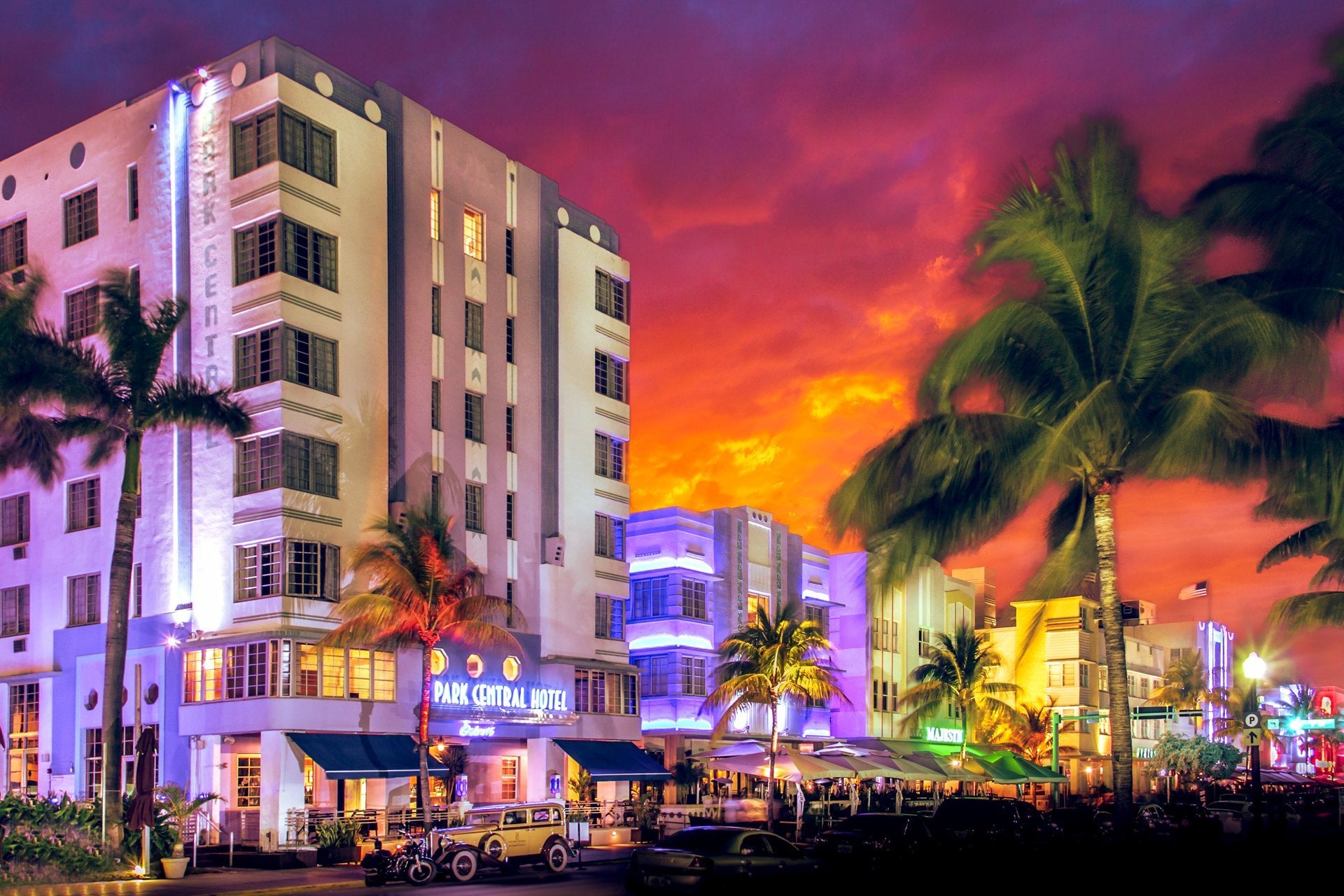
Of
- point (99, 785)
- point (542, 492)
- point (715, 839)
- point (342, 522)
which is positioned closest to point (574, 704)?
point (542, 492)

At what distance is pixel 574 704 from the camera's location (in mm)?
55750

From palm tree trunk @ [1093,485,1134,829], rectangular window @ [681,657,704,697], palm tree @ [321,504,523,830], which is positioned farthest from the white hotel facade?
A: palm tree trunk @ [1093,485,1134,829]

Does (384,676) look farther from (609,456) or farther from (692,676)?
(692,676)

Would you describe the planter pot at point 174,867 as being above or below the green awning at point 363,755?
below

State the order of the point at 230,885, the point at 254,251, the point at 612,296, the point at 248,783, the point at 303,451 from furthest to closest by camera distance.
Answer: the point at 612,296 < the point at 254,251 < the point at 303,451 < the point at 248,783 < the point at 230,885

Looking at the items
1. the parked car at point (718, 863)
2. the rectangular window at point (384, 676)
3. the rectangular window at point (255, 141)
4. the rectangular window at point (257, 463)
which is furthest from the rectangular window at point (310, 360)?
the parked car at point (718, 863)

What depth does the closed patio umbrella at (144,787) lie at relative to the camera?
108ft

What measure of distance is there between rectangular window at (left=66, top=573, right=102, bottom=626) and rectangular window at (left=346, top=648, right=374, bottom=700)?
10.2m

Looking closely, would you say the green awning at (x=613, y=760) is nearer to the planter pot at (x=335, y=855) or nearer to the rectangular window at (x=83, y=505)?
the planter pot at (x=335, y=855)

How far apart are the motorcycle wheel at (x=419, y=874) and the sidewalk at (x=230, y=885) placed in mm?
1775

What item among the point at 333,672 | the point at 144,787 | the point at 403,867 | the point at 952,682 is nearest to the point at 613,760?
the point at 333,672

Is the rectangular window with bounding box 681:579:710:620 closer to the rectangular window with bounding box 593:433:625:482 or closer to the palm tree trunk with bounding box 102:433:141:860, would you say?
the rectangular window with bounding box 593:433:625:482

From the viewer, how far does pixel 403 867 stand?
30000 mm

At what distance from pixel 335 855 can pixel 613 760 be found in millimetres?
18302
